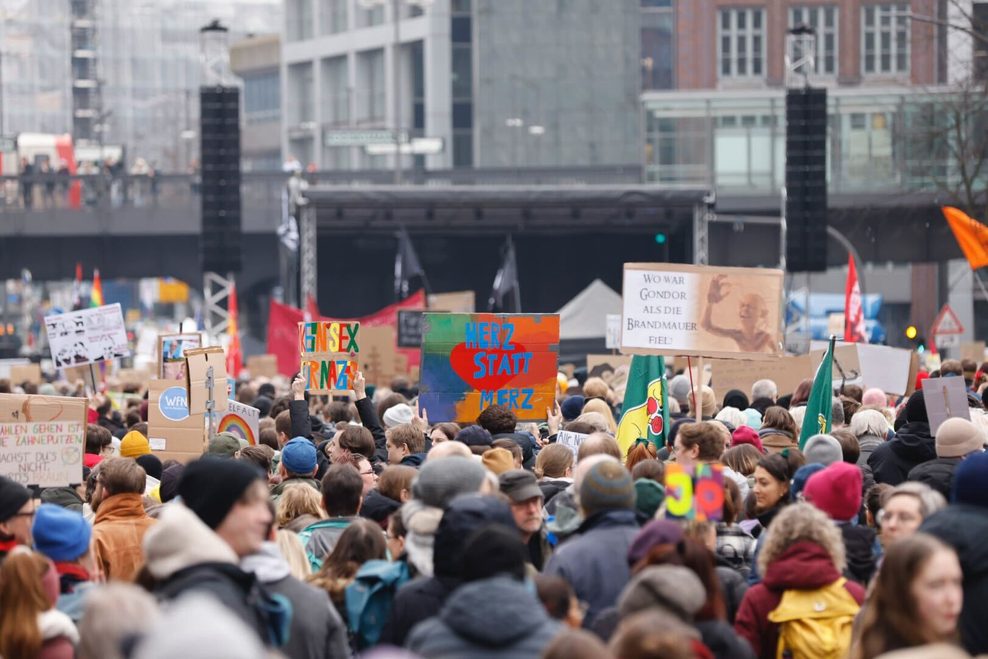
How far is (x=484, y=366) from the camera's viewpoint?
13320mm

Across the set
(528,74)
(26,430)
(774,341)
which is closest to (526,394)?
(774,341)

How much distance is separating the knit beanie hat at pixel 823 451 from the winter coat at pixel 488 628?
366 cm

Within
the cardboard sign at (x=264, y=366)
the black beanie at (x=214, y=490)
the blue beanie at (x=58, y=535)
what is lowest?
the cardboard sign at (x=264, y=366)

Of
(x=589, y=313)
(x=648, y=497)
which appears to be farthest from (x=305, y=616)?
(x=589, y=313)

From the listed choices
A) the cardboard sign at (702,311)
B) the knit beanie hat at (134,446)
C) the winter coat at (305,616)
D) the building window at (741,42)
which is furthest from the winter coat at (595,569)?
the building window at (741,42)

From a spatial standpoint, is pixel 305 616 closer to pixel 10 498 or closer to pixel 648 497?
pixel 10 498

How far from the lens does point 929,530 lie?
20.4 feet

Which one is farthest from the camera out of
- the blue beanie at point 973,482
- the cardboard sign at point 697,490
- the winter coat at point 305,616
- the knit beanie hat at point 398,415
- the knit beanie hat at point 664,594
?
the knit beanie hat at point 398,415

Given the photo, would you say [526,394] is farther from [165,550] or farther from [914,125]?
[914,125]

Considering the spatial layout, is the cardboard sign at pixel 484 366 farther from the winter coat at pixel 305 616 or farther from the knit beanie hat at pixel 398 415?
the winter coat at pixel 305 616

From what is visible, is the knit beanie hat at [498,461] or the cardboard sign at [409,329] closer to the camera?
the knit beanie hat at [498,461]

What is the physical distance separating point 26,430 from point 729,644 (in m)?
5.08

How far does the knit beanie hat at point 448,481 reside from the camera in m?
6.66

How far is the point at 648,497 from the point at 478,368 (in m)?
6.26
